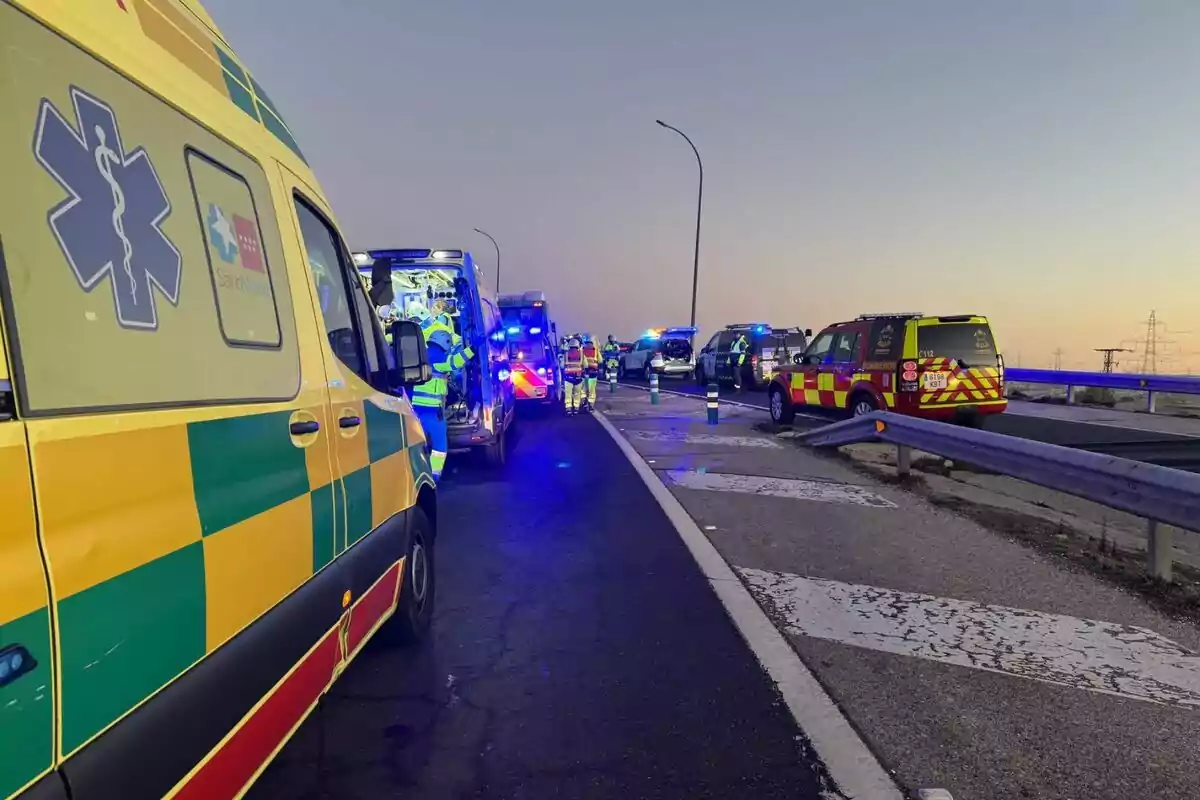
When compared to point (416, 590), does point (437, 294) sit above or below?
above

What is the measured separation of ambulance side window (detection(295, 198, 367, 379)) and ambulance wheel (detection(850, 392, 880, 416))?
957 cm

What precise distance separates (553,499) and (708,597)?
3375 millimetres

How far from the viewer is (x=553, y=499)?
8.09 m

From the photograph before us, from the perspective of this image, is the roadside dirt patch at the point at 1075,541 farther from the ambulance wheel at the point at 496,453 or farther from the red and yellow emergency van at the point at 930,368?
the ambulance wheel at the point at 496,453

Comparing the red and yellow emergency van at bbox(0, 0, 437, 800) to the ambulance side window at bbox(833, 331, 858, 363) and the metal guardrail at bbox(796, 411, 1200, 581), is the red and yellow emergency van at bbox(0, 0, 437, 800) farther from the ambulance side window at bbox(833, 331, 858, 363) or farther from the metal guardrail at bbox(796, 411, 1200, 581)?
the ambulance side window at bbox(833, 331, 858, 363)

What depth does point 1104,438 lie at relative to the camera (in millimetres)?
11898

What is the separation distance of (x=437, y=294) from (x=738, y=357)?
15.2 m

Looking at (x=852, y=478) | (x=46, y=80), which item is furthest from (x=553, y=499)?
(x=46, y=80)

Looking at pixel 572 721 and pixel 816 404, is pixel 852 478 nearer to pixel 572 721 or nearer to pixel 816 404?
pixel 816 404

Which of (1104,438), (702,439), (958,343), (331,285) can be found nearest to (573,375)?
(702,439)

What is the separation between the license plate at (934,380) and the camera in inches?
450

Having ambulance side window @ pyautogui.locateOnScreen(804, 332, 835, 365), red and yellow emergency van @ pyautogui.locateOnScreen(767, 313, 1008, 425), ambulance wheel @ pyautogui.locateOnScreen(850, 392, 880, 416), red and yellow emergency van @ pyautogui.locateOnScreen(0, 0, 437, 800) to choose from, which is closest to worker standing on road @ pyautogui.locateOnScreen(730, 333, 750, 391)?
ambulance side window @ pyautogui.locateOnScreen(804, 332, 835, 365)

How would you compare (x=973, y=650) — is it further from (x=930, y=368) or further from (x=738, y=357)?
(x=738, y=357)

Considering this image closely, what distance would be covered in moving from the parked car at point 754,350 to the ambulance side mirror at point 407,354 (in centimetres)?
1881
